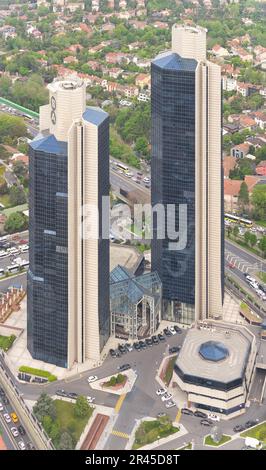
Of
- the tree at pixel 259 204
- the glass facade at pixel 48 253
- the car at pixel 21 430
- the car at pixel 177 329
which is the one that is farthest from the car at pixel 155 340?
the tree at pixel 259 204

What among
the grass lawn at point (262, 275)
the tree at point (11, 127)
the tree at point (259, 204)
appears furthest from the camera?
the tree at point (11, 127)

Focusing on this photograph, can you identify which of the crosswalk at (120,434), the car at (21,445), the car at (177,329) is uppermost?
the car at (21,445)

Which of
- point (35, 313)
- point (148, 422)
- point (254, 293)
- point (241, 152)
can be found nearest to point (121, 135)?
point (241, 152)

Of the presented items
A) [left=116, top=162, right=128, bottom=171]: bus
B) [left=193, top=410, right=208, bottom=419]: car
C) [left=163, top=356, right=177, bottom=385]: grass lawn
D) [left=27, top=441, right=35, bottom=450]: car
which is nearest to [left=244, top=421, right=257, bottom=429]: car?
[left=193, top=410, right=208, bottom=419]: car

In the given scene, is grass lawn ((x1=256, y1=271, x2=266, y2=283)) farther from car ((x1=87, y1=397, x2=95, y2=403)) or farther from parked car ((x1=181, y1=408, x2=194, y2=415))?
car ((x1=87, y1=397, x2=95, y2=403))

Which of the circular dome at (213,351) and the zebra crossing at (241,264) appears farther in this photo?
the zebra crossing at (241,264)

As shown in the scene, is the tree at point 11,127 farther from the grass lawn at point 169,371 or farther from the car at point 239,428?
the car at point 239,428
